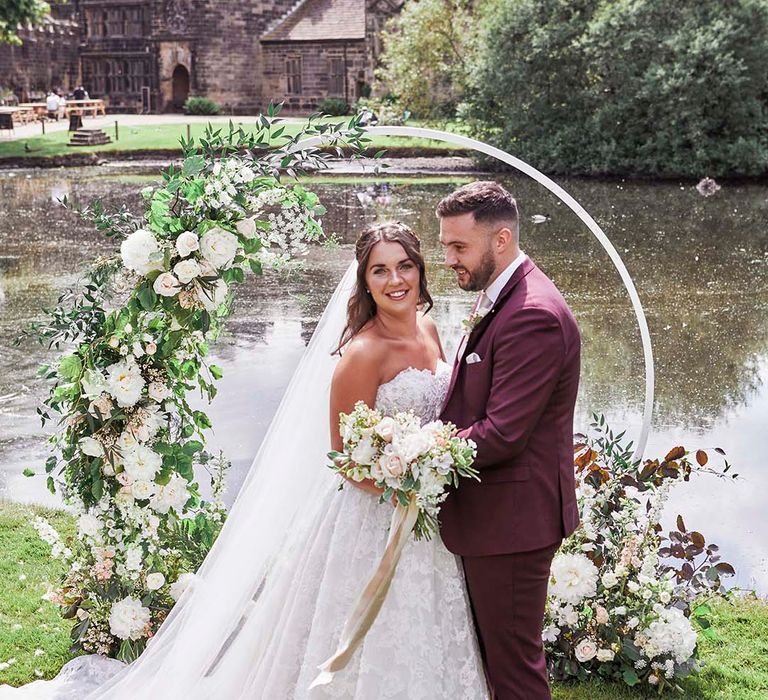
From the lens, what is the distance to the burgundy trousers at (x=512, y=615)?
12.4 ft

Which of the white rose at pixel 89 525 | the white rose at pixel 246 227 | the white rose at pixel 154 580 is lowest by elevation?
the white rose at pixel 154 580

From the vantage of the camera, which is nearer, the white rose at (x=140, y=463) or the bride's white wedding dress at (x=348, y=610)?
the bride's white wedding dress at (x=348, y=610)

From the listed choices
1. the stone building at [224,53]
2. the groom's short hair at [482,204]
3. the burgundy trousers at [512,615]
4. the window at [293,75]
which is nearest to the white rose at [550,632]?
the burgundy trousers at [512,615]

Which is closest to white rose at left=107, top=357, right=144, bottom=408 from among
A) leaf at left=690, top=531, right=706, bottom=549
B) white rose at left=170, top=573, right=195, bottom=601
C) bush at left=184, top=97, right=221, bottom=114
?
white rose at left=170, top=573, right=195, bottom=601

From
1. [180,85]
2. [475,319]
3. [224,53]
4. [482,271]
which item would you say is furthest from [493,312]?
[180,85]

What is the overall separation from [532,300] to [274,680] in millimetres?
1998

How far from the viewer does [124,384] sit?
4543 millimetres

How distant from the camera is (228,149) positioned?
15.3ft

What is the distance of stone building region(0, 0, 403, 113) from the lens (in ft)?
160

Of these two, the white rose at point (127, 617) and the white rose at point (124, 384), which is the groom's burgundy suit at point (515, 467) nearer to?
the white rose at point (124, 384)

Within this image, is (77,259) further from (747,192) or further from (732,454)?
(747,192)

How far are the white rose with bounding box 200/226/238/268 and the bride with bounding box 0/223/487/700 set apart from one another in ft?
1.95

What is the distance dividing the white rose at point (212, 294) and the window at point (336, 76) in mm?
46079

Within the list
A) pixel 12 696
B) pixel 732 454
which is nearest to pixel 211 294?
pixel 12 696
